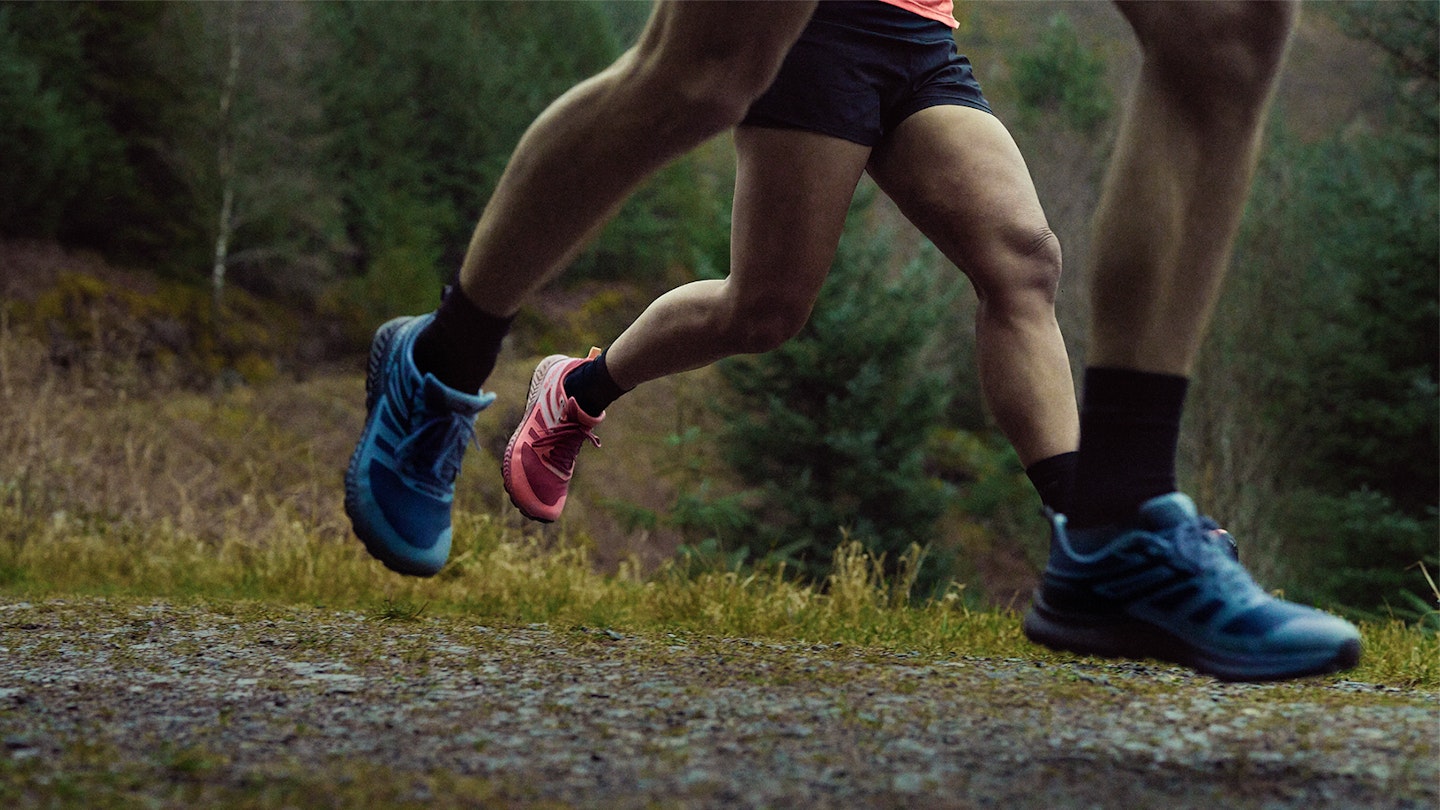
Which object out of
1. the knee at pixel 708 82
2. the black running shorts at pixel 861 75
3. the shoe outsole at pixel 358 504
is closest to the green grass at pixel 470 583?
the shoe outsole at pixel 358 504

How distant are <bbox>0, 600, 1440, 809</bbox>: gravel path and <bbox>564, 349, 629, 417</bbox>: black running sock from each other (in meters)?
0.62

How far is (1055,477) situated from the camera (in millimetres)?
2383

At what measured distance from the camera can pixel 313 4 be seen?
101ft

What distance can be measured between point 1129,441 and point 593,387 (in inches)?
58.2

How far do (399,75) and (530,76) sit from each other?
5443 mm

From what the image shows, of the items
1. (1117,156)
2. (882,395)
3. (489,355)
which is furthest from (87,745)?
(882,395)

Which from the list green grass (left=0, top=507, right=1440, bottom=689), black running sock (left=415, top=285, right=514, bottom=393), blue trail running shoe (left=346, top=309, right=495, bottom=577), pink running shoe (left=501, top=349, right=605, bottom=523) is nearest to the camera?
black running sock (left=415, top=285, right=514, bottom=393)

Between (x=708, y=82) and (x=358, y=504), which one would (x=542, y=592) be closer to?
(x=358, y=504)

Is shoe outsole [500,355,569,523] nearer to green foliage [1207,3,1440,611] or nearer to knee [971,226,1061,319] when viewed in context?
knee [971,226,1061,319]

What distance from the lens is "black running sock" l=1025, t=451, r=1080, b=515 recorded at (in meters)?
2.35

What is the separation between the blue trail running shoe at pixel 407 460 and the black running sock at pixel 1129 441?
1.16 meters

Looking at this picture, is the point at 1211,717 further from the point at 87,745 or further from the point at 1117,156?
the point at 87,745

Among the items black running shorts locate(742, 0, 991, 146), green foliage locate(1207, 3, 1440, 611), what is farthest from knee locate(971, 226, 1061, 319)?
green foliage locate(1207, 3, 1440, 611)

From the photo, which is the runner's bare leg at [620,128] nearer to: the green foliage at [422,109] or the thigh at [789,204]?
the thigh at [789,204]
